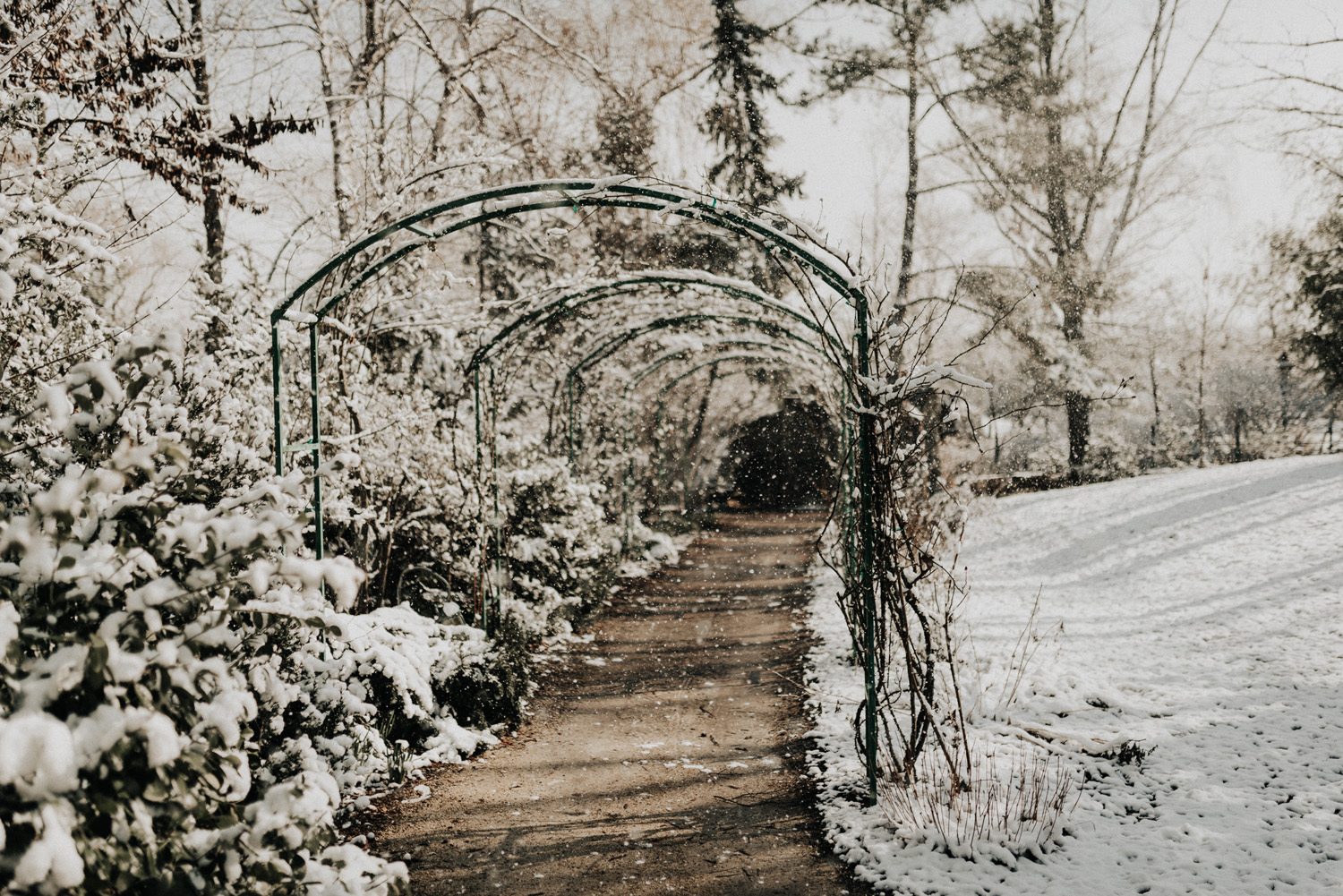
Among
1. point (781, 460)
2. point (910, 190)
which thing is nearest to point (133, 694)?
point (910, 190)

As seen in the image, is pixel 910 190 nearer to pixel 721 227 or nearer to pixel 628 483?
pixel 628 483

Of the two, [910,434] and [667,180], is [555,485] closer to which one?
[667,180]

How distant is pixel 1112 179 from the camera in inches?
631

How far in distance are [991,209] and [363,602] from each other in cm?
1507

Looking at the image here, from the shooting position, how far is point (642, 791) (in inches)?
171

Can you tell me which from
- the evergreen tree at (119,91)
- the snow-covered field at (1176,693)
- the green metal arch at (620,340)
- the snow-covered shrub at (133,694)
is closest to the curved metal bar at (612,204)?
the evergreen tree at (119,91)

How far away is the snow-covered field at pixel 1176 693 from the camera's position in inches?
134

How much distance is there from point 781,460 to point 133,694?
65.1 ft

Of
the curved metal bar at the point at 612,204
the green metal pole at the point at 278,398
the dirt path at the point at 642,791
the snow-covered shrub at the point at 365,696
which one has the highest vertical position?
the curved metal bar at the point at 612,204

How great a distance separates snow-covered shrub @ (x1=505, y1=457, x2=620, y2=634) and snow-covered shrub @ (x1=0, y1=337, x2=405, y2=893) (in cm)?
499

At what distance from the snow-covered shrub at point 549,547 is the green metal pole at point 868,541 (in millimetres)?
3757

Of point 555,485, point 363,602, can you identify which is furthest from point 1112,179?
point 363,602

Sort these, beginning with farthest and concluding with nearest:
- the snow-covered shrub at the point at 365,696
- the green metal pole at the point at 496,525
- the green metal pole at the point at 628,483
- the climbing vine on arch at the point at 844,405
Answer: the green metal pole at the point at 628,483, the green metal pole at the point at 496,525, the climbing vine on arch at the point at 844,405, the snow-covered shrub at the point at 365,696

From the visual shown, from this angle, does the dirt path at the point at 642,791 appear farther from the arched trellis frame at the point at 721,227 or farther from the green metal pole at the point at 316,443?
the green metal pole at the point at 316,443
